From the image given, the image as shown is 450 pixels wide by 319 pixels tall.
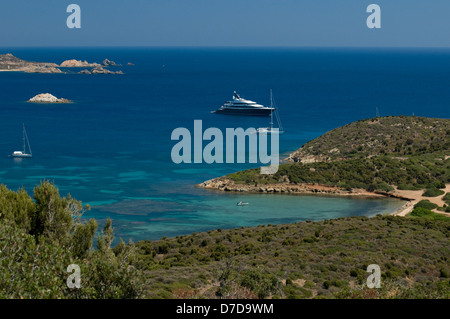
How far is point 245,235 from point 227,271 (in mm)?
11654

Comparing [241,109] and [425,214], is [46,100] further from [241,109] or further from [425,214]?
[425,214]

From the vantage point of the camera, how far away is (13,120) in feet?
289

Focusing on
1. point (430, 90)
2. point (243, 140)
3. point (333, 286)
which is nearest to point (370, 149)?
point (243, 140)

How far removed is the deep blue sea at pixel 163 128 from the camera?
44.1 metres

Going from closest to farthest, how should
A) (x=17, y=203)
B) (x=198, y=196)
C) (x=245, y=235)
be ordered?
(x=17, y=203), (x=245, y=235), (x=198, y=196)

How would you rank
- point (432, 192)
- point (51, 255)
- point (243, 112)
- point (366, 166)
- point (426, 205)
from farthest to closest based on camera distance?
1. point (243, 112)
2. point (366, 166)
3. point (432, 192)
4. point (426, 205)
5. point (51, 255)

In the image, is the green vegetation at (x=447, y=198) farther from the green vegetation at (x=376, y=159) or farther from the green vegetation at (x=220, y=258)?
the green vegetation at (x=220, y=258)

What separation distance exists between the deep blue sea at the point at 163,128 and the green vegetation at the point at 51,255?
18.9 metres

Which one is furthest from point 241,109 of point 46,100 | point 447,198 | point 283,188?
point 447,198

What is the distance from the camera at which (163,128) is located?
82.5 meters

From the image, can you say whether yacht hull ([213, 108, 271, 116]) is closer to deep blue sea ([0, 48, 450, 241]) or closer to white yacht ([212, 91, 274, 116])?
white yacht ([212, 91, 274, 116])

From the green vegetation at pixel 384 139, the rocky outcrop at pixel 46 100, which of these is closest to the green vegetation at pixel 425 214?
the green vegetation at pixel 384 139

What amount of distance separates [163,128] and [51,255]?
68560 millimetres
